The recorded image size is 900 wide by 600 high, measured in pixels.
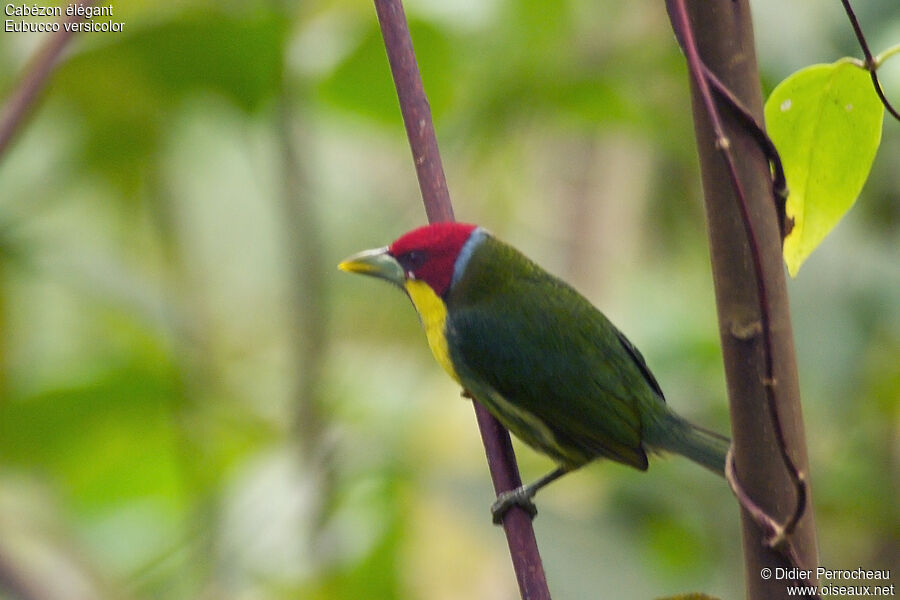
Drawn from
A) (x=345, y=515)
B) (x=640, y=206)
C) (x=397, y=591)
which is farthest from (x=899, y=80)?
(x=640, y=206)

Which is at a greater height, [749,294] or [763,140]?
[763,140]

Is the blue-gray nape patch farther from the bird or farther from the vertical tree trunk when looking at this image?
the vertical tree trunk

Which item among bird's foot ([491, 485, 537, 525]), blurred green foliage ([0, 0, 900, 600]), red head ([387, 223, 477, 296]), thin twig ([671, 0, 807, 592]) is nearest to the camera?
thin twig ([671, 0, 807, 592])

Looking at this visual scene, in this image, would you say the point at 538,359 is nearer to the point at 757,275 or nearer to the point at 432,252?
the point at 432,252

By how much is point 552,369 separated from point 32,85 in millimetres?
1165

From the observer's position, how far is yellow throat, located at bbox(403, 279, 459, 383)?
2.03 meters

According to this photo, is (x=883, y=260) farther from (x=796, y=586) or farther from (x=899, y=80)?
(x=796, y=586)

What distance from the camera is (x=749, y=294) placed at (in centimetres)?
102

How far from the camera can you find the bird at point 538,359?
1907 millimetres

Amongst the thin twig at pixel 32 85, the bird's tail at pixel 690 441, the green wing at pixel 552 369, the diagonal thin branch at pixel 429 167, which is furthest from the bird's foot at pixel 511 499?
the thin twig at pixel 32 85

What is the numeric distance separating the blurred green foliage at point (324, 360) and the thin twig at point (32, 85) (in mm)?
1081

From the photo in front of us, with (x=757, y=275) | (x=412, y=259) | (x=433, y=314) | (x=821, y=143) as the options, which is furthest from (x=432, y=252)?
(x=757, y=275)

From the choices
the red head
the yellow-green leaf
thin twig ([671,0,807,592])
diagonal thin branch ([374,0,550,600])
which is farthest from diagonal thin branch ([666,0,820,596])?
the red head

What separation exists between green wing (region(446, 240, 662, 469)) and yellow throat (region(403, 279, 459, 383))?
26 mm
